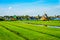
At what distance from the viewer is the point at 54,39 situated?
932 inches

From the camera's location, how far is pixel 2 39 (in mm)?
24594

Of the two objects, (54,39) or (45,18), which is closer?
(54,39)

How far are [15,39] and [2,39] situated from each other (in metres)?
1.55

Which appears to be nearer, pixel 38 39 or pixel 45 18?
pixel 38 39

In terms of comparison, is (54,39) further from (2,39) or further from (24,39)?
(2,39)

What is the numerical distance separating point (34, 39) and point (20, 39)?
5.12ft

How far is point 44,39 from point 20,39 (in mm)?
2675

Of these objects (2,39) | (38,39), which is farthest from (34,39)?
(2,39)

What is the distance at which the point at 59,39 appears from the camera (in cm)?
2361

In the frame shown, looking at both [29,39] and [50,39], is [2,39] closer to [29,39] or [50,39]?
[29,39]

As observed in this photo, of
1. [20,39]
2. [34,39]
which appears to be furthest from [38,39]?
[20,39]

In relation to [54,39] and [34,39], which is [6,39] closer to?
[34,39]

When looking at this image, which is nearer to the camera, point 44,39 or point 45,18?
point 44,39

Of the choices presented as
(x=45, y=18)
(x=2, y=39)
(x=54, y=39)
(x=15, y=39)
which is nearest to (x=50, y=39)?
(x=54, y=39)
